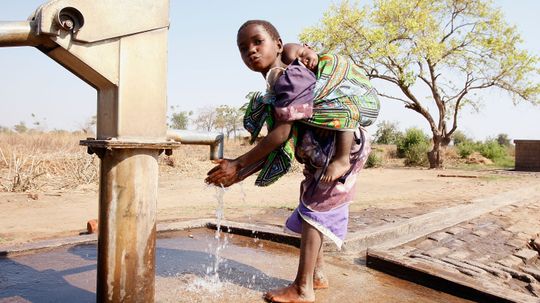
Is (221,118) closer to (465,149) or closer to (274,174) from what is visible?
Answer: (465,149)

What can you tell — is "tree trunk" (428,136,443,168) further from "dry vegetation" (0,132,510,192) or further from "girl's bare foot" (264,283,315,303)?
"girl's bare foot" (264,283,315,303)

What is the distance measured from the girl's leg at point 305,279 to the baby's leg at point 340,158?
0.86 ft

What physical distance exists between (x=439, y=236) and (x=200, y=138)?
2.52 meters

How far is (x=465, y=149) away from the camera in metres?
24.0

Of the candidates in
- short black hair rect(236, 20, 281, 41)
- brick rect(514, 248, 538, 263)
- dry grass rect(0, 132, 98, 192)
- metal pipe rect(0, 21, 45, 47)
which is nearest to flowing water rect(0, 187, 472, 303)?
short black hair rect(236, 20, 281, 41)

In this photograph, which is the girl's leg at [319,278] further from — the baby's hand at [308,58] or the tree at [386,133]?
the tree at [386,133]

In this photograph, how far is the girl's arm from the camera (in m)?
1.72

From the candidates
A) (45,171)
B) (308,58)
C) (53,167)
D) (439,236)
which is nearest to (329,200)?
(308,58)

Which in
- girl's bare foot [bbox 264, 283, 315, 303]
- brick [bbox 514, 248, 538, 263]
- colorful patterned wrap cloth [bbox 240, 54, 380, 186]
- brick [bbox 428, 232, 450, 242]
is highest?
colorful patterned wrap cloth [bbox 240, 54, 380, 186]

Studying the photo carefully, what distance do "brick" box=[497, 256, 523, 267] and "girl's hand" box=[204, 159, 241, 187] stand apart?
7.53 ft

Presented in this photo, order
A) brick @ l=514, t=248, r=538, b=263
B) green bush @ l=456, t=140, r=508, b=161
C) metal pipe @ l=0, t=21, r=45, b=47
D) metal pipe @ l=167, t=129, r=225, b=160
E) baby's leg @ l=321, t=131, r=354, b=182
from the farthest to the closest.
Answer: green bush @ l=456, t=140, r=508, b=161
brick @ l=514, t=248, r=538, b=263
baby's leg @ l=321, t=131, r=354, b=182
metal pipe @ l=167, t=129, r=225, b=160
metal pipe @ l=0, t=21, r=45, b=47

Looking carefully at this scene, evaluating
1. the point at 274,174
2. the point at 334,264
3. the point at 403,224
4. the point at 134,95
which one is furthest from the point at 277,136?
the point at 403,224

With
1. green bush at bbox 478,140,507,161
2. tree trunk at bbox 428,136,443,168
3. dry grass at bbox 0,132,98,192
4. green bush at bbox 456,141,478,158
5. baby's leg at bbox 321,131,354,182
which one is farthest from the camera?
green bush at bbox 478,140,507,161

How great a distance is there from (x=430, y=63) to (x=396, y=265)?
57.4 ft
